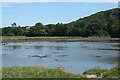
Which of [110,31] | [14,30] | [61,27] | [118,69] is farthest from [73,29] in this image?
[118,69]

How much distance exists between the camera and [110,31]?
446 ft

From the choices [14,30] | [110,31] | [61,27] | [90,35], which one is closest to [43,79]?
[110,31]

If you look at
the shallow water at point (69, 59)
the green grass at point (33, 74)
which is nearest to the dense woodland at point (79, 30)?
the shallow water at point (69, 59)

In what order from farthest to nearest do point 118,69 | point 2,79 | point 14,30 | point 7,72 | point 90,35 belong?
point 14,30 < point 90,35 < point 118,69 < point 7,72 < point 2,79

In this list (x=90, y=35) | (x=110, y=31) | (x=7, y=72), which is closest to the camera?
(x=7, y=72)

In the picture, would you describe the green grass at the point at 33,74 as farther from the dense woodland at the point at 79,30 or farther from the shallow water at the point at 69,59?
the dense woodland at the point at 79,30

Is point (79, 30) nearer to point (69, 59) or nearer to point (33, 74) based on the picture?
point (69, 59)

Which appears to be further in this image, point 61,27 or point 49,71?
point 61,27

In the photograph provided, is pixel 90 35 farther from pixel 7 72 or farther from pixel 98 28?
pixel 7 72

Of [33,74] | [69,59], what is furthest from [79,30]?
[33,74]

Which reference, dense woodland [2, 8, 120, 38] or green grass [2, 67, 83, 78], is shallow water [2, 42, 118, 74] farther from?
dense woodland [2, 8, 120, 38]

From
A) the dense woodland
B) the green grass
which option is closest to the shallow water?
the green grass

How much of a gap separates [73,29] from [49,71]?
146 meters

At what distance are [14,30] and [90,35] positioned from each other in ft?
167
